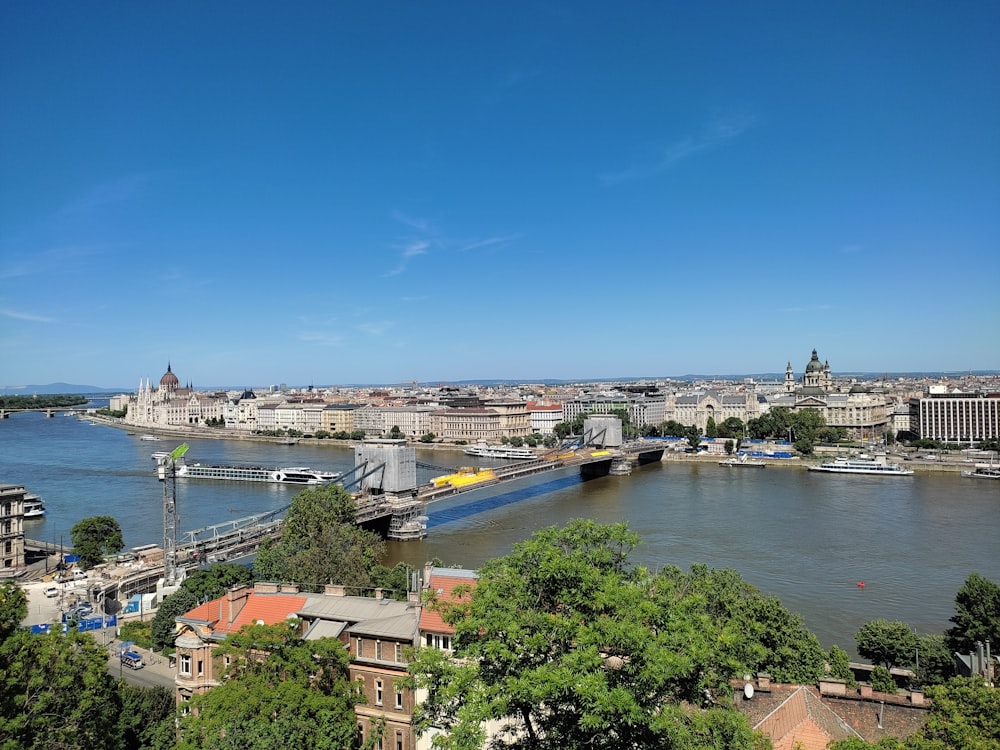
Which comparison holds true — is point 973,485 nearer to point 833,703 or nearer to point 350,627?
point 833,703

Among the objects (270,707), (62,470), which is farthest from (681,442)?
(270,707)

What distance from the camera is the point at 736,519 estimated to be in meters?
33.5

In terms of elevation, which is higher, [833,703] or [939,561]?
[833,703]

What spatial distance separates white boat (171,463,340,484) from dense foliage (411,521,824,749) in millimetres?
40603

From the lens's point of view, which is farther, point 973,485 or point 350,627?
point 973,485

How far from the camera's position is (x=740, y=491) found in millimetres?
43188

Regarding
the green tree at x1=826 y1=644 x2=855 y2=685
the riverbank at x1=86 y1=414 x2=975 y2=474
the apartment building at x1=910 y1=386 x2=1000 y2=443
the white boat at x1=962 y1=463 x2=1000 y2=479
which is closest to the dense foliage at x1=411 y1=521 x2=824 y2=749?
the green tree at x1=826 y1=644 x2=855 y2=685

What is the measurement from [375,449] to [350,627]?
22.8 metres

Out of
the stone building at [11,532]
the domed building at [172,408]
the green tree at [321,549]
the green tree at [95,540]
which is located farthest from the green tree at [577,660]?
the domed building at [172,408]

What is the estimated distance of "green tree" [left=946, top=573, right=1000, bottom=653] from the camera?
14.9 m

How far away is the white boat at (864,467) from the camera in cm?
5025

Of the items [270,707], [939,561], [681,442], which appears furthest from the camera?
[681,442]

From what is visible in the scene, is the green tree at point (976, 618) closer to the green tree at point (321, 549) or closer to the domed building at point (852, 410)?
the green tree at point (321, 549)

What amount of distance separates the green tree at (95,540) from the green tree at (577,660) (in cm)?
2200
